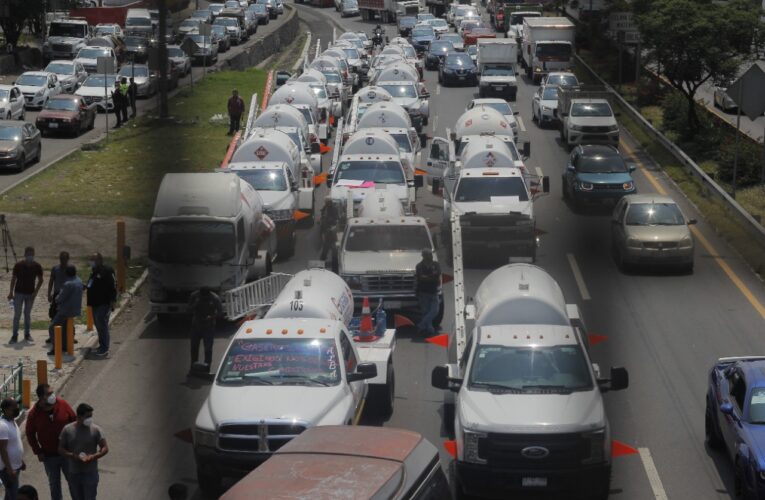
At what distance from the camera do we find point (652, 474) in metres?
13.3

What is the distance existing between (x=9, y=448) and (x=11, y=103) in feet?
107

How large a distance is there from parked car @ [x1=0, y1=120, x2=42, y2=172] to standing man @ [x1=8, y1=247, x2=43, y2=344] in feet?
49.8

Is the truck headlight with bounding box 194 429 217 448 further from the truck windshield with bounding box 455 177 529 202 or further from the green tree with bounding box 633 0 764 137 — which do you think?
the green tree with bounding box 633 0 764 137

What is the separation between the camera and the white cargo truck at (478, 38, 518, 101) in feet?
168

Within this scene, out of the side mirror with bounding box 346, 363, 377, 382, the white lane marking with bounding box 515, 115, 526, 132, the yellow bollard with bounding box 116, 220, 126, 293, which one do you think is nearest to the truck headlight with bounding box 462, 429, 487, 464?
the side mirror with bounding box 346, 363, 377, 382

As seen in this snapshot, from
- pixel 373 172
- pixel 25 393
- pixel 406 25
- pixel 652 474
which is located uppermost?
pixel 652 474

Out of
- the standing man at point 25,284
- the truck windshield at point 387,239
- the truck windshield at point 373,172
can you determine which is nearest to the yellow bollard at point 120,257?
the standing man at point 25,284

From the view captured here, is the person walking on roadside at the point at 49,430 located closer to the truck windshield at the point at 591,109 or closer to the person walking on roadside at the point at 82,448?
the person walking on roadside at the point at 82,448

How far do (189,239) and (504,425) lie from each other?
22.1 feet

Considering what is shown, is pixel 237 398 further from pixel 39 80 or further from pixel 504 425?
pixel 39 80

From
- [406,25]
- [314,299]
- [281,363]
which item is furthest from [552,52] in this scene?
[281,363]

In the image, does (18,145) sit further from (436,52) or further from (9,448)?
(436,52)

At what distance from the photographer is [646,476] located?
1328 cm

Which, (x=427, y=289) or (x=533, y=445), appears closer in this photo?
(x=533, y=445)
